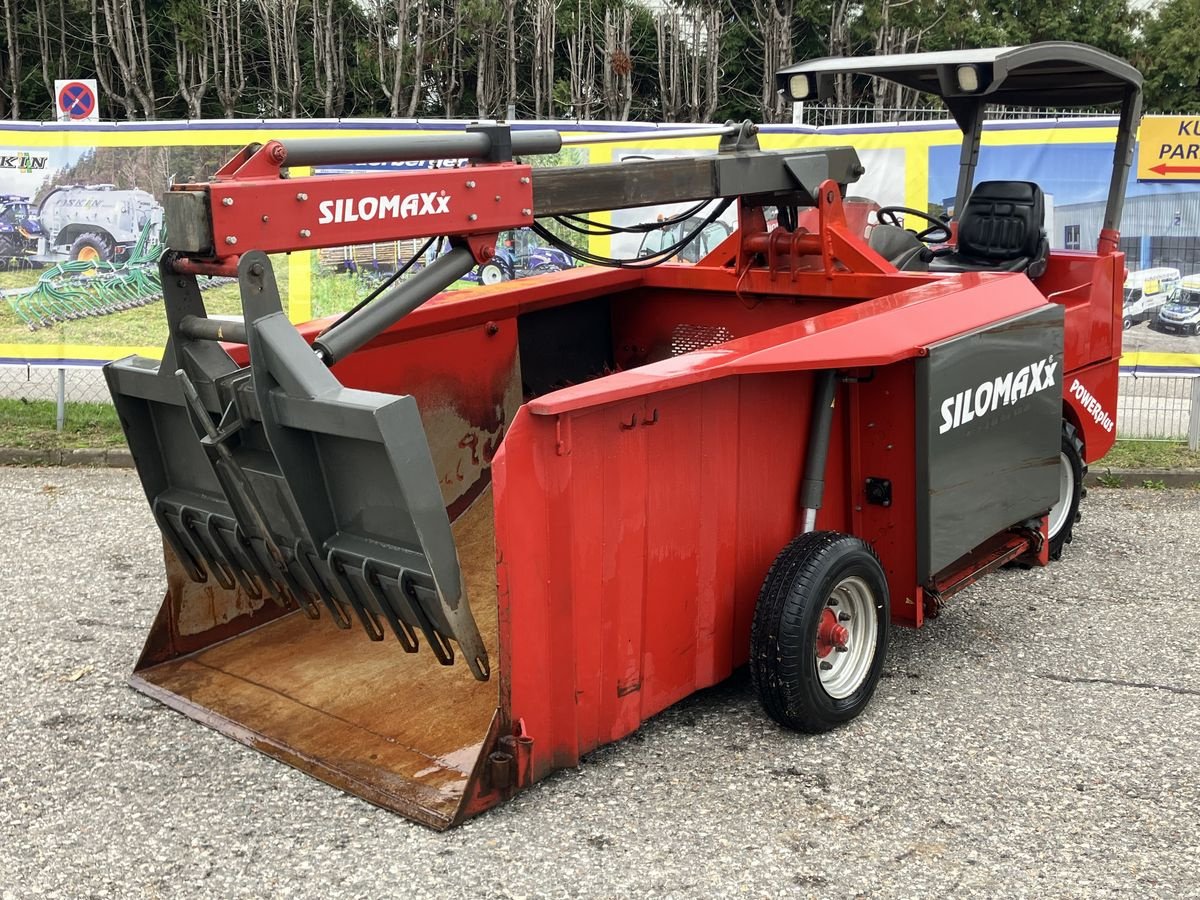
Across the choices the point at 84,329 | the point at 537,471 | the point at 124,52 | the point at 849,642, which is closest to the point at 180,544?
the point at 537,471

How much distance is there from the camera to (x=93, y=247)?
364 inches

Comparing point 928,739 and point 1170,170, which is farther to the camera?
point 1170,170

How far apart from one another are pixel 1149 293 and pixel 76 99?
7930 millimetres

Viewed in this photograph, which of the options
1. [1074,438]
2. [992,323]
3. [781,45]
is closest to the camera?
[992,323]

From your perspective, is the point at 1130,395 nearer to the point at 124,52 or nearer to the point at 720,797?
the point at 720,797

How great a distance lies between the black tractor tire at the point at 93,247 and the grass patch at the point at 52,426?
102cm

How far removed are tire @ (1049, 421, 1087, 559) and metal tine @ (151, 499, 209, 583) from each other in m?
3.82

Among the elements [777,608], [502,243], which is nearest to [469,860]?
[777,608]

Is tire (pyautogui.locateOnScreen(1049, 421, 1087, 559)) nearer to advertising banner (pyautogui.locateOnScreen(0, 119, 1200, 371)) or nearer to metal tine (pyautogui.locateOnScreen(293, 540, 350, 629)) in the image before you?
advertising banner (pyautogui.locateOnScreen(0, 119, 1200, 371))

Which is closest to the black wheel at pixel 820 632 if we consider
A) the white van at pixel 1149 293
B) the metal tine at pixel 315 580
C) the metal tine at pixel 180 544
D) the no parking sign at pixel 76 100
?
the metal tine at pixel 315 580

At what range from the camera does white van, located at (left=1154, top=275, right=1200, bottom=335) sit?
8.88 m

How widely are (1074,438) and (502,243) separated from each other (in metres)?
4.68

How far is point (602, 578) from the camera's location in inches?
158

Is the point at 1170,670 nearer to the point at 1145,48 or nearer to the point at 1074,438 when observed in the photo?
the point at 1074,438
